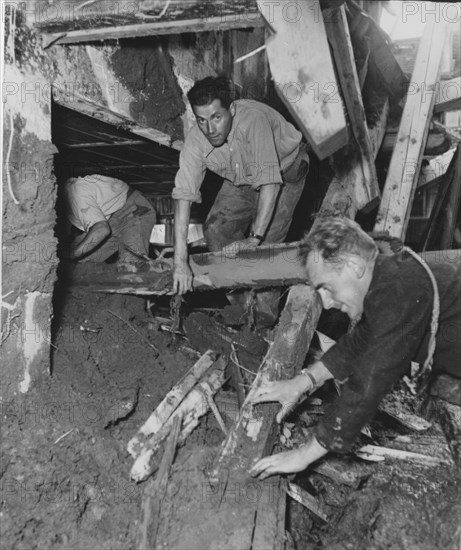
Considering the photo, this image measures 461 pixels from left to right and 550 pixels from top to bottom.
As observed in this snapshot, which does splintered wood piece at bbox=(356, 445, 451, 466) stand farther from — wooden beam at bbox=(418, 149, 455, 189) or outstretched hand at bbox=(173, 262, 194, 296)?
wooden beam at bbox=(418, 149, 455, 189)

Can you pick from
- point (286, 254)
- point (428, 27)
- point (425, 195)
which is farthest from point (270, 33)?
point (425, 195)

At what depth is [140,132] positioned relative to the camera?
12.6ft

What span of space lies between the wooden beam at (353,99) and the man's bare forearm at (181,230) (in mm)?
1458

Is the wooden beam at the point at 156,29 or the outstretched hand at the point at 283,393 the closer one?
the wooden beam at the point at 156,29

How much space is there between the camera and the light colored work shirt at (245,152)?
3328 millimetres

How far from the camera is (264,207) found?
334cm

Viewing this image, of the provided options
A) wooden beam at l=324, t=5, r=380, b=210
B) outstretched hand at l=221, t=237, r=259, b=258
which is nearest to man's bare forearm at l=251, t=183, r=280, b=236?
outstretched hand at l=221, t=237, r=259, b=258

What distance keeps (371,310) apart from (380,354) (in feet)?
0.65

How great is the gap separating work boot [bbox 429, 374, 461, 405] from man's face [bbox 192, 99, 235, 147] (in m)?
2.31

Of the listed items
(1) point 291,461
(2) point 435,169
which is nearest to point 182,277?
(1) point 291,461

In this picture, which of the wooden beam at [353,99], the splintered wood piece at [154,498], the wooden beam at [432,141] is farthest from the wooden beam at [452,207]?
the splintered wood piece at [154,498]

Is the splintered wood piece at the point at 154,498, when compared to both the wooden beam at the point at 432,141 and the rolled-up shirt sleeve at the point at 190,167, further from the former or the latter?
the wooden beam at the point at 432,141

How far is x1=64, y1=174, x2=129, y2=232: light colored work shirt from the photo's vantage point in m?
4.45

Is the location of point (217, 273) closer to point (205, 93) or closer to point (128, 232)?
point (205, 93)
